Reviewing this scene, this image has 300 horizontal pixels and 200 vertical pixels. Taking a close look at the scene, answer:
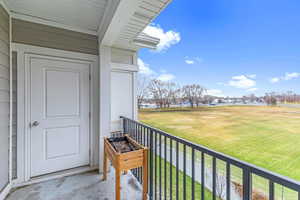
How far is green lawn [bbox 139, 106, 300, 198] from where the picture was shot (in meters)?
2.30

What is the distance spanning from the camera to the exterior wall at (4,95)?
5.27 ft

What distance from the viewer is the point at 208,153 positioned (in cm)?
93

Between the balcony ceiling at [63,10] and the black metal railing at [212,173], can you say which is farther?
the balcony ceiling at [63,10]

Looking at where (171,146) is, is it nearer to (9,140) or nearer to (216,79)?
(9,140)

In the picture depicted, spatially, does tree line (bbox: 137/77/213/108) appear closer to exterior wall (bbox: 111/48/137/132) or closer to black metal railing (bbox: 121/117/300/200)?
exterior wall (bbox: 111/48/137/132)

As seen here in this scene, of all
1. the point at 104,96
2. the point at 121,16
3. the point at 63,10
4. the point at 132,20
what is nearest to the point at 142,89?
the point at 104,96

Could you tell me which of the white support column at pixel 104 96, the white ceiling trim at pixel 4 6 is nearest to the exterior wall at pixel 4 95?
the white ceiling trim at pixel 4 6

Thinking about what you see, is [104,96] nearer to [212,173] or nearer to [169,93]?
[169,93]

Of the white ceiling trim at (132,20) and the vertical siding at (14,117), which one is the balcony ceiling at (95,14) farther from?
the vertical siding at (14,117)

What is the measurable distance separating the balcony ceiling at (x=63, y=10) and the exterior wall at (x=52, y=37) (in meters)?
0.13

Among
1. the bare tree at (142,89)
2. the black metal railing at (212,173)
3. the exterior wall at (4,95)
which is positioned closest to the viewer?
the black metal railing at (212,173)

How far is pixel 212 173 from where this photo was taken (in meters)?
0.92

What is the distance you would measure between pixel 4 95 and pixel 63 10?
1.35 m

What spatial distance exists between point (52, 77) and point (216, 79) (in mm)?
3837
